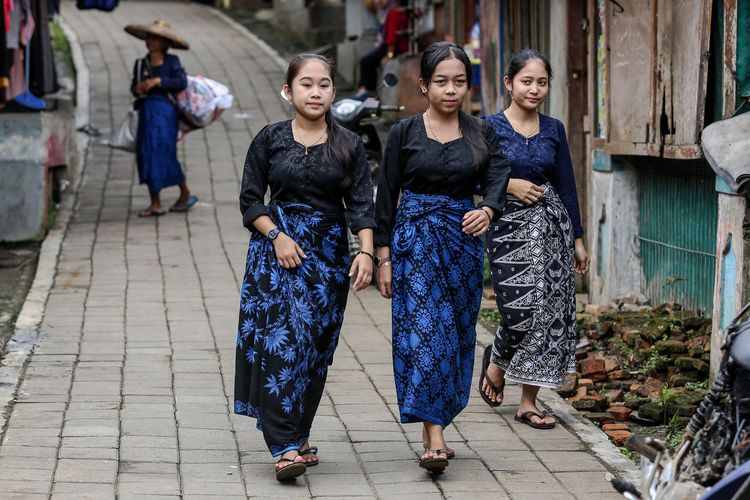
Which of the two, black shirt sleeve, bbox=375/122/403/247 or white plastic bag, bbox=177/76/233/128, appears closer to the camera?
→ black shirt sleeve, bbox=375/122/403/247

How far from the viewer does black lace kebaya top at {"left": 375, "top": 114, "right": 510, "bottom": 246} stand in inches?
218

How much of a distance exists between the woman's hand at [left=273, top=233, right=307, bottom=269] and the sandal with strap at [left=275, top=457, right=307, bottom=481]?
81 cm

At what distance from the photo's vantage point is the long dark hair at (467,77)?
18.1ft

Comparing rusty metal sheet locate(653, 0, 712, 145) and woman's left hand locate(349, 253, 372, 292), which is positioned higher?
rusty metal sheet locate(653, 0, 712, 145)

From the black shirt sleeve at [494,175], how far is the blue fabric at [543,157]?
0.50 m

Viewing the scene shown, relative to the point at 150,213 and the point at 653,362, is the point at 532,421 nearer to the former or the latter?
the point at 653,362

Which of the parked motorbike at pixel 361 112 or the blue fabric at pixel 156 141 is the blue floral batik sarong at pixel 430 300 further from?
the blue fabric at pixel 156 141

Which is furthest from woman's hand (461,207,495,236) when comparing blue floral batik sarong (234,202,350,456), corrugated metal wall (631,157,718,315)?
corrugated metal wall (631,157,718,315)

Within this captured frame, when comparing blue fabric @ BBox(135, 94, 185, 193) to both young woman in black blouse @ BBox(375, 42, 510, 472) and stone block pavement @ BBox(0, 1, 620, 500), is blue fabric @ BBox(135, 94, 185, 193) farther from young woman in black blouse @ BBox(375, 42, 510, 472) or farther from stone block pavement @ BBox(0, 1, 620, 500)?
young woman in black blouse @ BBox(375, 42, 510, 472)

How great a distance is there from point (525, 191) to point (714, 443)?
2299mm

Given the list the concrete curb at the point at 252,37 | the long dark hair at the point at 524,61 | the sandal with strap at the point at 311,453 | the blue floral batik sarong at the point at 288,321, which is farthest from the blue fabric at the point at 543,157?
the concrete curb at the point at 252,37

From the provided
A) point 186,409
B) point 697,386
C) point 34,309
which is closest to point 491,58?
point 34,309

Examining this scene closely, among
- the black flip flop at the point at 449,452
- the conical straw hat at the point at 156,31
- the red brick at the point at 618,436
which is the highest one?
the conical straw hat at the point at 156,31

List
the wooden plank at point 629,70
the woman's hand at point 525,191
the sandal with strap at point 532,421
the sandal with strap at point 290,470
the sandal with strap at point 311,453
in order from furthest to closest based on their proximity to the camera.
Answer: the wooden plank at point 629,70, the sandal with strap at point 532,421, the woman's hand at point 525,191, the sandal with strap at point 311,453, the sandal with strap at point 290,470
